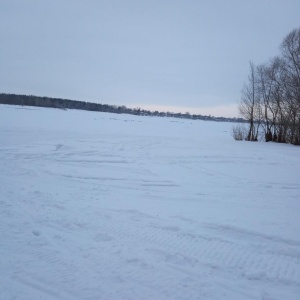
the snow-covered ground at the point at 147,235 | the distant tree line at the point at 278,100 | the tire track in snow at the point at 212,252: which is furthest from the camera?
the distant tree line at the point at 278,100

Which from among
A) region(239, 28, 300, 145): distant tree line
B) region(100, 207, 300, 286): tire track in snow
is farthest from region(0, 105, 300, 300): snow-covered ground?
region(239, 28, 300, 145): distant tree line

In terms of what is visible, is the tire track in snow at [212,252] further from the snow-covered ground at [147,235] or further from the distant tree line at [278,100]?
the distant tree line at [278,100]

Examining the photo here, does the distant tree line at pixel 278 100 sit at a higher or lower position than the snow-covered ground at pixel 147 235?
higher

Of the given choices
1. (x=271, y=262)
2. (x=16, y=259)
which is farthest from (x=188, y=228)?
(x=16, y=259)

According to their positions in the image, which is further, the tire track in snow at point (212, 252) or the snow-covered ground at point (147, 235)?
the tire track in snow at point (212, 252)

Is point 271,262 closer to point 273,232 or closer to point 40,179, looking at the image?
point 273,232

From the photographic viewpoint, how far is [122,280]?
3.46 meters

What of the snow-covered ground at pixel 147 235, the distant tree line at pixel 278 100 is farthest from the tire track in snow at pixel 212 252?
the distant tree line at pixel 278 100

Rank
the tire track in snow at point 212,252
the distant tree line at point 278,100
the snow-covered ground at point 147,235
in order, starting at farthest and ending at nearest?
the distant tree line at point 278,100 → the tire track in snow at point 212,252 → the snow-covered ground at point 147,235

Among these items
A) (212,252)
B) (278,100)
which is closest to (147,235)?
(212,252)

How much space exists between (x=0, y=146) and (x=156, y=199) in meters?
11.5

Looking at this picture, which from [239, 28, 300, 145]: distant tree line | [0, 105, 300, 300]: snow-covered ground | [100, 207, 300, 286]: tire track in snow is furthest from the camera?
[239, 28, 300, 145]: distant tree line

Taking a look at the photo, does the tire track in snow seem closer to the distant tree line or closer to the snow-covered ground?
the snow-covered ground

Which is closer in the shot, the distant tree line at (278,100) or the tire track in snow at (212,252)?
the tire track in snow at (212,252)
